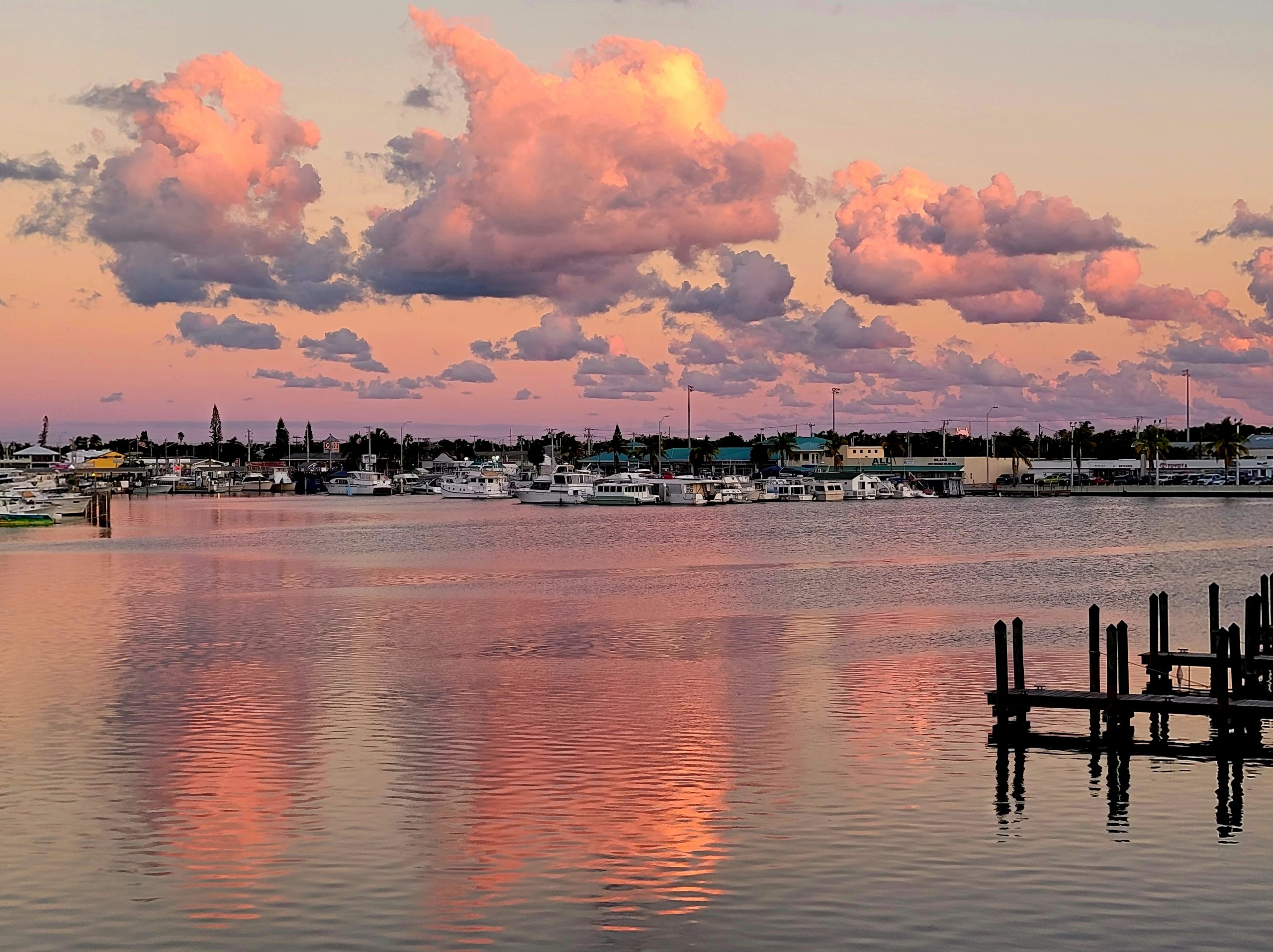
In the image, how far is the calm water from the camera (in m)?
21.8

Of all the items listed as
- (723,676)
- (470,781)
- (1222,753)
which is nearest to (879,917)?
(470,781)

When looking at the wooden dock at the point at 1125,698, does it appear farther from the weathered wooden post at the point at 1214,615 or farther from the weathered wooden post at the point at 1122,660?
the weathered wooden post at the point at 1214,615

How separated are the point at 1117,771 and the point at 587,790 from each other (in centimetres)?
1073

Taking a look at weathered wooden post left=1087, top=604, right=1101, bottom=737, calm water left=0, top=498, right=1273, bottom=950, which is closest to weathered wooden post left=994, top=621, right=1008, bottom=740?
calm water left=0, top=498, right=1273, bottom=950

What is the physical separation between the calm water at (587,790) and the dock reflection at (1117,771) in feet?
0.44

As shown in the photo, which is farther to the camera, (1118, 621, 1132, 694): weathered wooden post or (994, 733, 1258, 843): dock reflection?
(1118, 621, 1132, 694): weathered wooden post

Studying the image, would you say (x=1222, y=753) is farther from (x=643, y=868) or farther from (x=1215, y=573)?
(x=1215, y=573)

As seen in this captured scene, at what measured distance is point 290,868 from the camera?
24.3 m

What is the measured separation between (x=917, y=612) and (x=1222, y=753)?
110 ft

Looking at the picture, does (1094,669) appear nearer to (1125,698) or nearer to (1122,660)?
(1122,660)

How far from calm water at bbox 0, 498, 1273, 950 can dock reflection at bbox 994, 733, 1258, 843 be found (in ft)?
0.44

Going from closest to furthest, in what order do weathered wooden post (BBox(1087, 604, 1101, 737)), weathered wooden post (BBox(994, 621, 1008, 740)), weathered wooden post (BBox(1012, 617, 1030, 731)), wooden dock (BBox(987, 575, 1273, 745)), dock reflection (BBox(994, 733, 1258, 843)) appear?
dock reflection (BBox(994, 733, 1258, 843)) < wooden dock (BBox(987, 575, 1273, 745)) < weathered wooden post (BBox(1087, 604, 1101, 737)) < weathered wooden post (BBox(994, 621, 1008, 740)) < weathered wooden post (BBox(1012, 617, 1030, 731))

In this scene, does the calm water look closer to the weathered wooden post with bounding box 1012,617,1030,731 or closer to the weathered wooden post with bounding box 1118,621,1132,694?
the weathered wooden post with bounding box 1012,617,1030,731

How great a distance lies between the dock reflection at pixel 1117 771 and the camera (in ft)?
88.7
